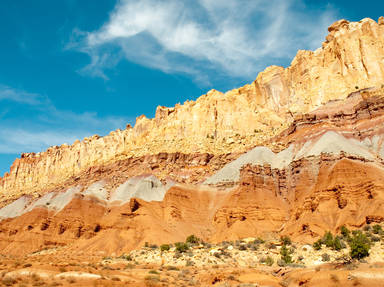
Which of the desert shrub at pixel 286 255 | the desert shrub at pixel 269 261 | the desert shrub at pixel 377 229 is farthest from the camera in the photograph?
the desert shrub at pixel 377 229

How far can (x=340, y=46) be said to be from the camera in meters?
73.6

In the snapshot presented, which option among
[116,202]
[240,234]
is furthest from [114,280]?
[116,202]

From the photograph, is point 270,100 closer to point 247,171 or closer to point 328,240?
point 247,171

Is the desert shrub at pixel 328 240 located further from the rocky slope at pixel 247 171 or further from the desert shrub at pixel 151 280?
the desert shrub at pixel 151 280

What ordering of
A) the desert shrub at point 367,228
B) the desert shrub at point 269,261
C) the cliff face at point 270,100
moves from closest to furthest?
the desert shrub at point 269,261
the desert shrub at point 367,228
the cliff face at point 270,100

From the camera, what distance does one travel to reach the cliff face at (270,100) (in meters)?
69.7

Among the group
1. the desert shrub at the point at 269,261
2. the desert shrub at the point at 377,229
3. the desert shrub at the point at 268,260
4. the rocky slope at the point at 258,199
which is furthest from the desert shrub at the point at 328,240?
the desert shrub at the point at 269,261

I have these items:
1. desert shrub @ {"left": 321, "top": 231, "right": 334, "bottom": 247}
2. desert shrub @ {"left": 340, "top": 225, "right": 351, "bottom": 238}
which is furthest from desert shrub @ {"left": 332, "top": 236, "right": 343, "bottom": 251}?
desert shrub @ {"left": 340, "top": 225, "right": 351, "bottom": 238}

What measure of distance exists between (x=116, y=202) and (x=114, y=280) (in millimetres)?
48058

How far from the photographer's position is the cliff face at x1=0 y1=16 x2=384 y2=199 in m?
69.7

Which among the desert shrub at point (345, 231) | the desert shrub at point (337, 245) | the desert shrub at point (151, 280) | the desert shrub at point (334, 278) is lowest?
the desert shrub at point (151, 280)

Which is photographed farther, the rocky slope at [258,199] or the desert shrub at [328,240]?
the rocky slope at [258,199]

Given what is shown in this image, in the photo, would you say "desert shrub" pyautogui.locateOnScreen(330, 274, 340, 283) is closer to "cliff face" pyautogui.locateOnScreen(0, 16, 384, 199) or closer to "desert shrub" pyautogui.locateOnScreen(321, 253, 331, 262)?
"desert shrub" pyautogui.locateOnScreen(321, 253, 331, 262)

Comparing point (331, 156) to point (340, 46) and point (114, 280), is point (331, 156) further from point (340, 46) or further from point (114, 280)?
point (114, 280)
